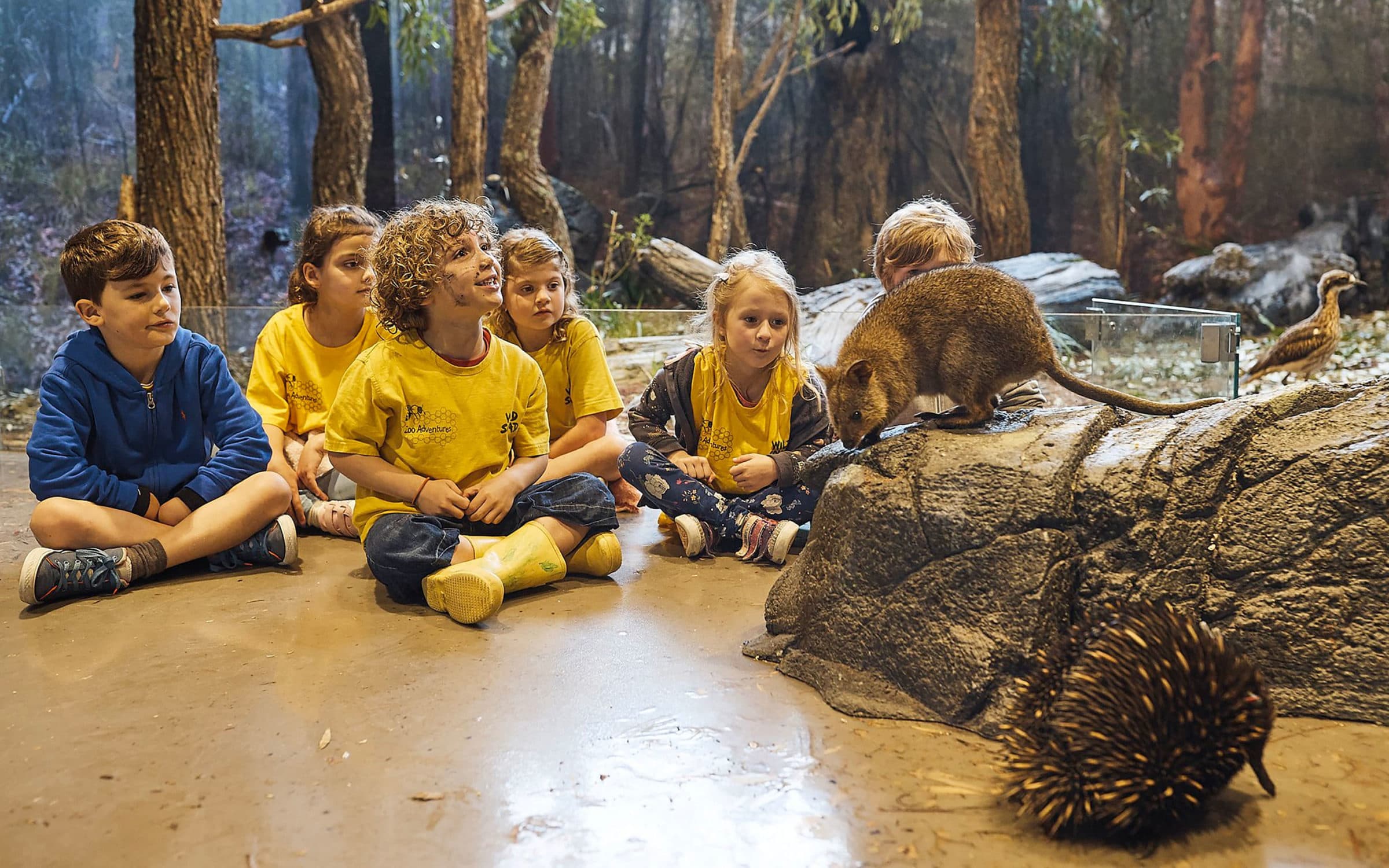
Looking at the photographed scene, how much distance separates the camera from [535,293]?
435 cm

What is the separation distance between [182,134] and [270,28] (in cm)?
86

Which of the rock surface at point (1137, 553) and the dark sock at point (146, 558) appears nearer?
the rock surface at point (1137, 553)

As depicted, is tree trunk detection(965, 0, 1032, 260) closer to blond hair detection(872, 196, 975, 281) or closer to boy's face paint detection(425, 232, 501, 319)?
blond hair detection(872, 196, 975, 281)

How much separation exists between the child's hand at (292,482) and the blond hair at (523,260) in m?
1.07

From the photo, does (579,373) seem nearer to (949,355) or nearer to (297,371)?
(297,371)

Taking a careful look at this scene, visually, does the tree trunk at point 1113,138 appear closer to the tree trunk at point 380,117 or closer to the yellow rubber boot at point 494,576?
the tree trunk at point 380,117

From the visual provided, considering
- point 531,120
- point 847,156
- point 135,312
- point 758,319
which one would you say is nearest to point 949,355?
point 758,319

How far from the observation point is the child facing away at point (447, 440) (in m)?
3.53

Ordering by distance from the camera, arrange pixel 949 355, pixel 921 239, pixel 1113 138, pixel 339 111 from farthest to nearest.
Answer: pixel 1113 138, pixel 339 111, pixel 921 239, pixel 949 355

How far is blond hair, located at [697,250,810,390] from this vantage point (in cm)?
407

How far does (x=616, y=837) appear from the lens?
208 cm

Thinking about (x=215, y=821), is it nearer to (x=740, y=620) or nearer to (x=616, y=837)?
(x=616, y=837)

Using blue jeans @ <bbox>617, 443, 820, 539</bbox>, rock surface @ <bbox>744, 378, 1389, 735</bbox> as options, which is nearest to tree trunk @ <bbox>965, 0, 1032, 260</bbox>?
blue jeans @ <bbox>617, 443, 820, 539</bbox>

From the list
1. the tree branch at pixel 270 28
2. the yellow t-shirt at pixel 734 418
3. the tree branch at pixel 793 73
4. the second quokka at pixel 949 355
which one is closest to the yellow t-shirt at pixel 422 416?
the yellow t-shirt at pixel 734 418
